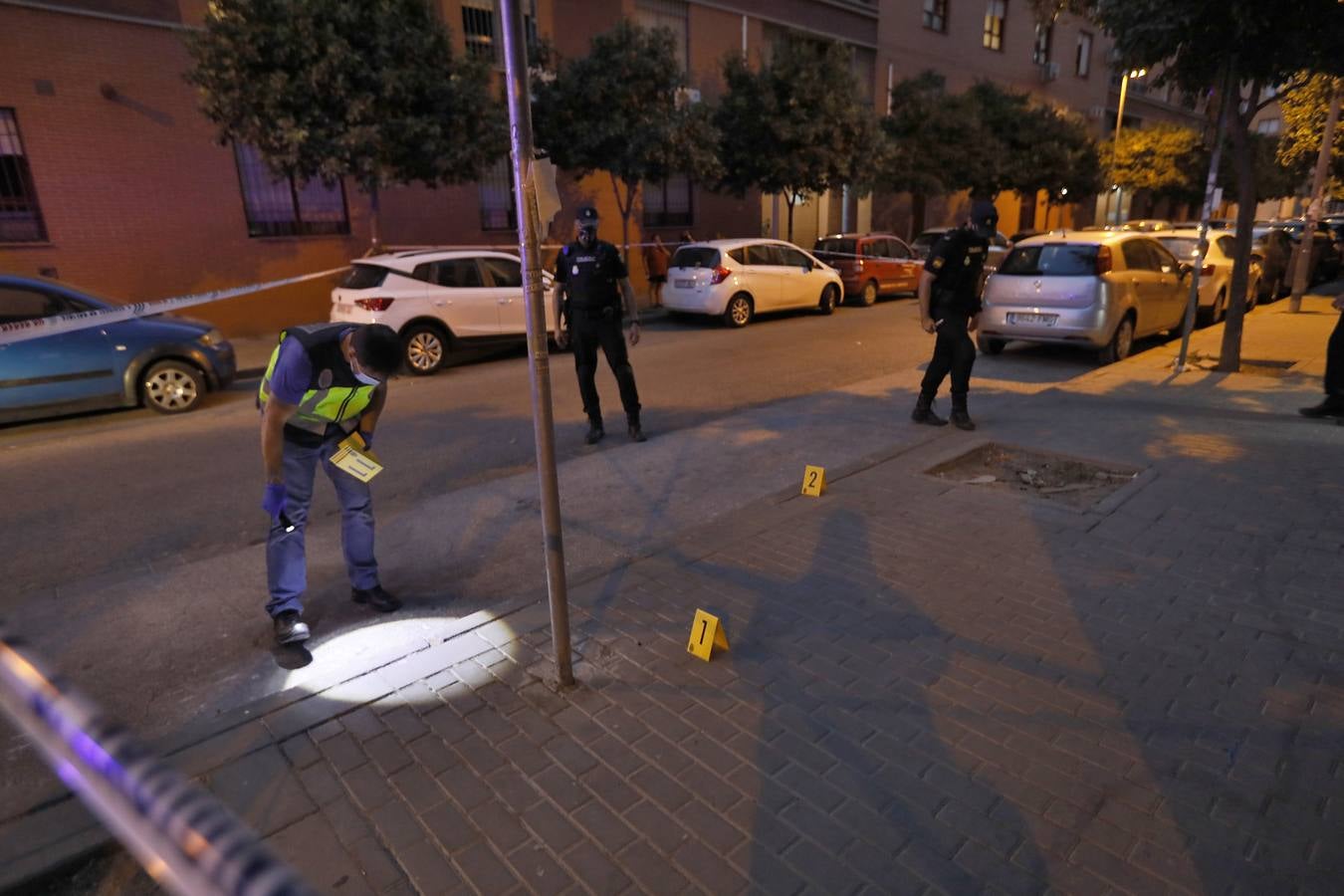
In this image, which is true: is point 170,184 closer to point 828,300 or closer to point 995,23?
point 828,300

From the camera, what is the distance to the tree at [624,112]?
15.8 m

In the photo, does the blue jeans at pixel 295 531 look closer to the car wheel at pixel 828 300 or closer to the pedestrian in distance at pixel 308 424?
the pedestrian in distance at pixel 308 424

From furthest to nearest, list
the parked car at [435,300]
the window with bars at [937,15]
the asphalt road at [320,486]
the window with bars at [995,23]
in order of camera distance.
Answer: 1. the window with bars at [995,23]
2. the window with bars at [937,15]
3. the parked car at [435,300]
4. the asphalt road at [320,486]

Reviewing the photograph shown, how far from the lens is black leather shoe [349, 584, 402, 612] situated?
4.08 meters

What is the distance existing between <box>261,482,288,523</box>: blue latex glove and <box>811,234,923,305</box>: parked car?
15915 millimetres

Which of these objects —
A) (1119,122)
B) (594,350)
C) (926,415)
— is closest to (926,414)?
(926,415)

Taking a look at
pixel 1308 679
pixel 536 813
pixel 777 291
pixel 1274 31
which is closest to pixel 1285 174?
pixel 777 291

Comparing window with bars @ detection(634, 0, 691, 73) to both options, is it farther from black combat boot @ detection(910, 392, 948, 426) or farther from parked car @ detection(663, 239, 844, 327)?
black combat boot @ detection(910, 392, 948, 426)

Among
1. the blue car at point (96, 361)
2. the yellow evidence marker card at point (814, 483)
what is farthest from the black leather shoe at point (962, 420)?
the blue car at point (96, 361)

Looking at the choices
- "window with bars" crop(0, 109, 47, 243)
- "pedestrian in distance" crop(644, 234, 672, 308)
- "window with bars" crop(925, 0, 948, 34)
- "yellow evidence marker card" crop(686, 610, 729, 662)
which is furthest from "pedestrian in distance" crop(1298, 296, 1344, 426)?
"window with bars" crop(925, 0, 948, 34)

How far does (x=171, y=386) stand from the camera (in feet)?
28.4

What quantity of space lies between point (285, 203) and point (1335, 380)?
15.9 metres

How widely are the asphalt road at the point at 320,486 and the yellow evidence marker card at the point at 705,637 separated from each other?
2.39m

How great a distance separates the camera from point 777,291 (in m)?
15.6
